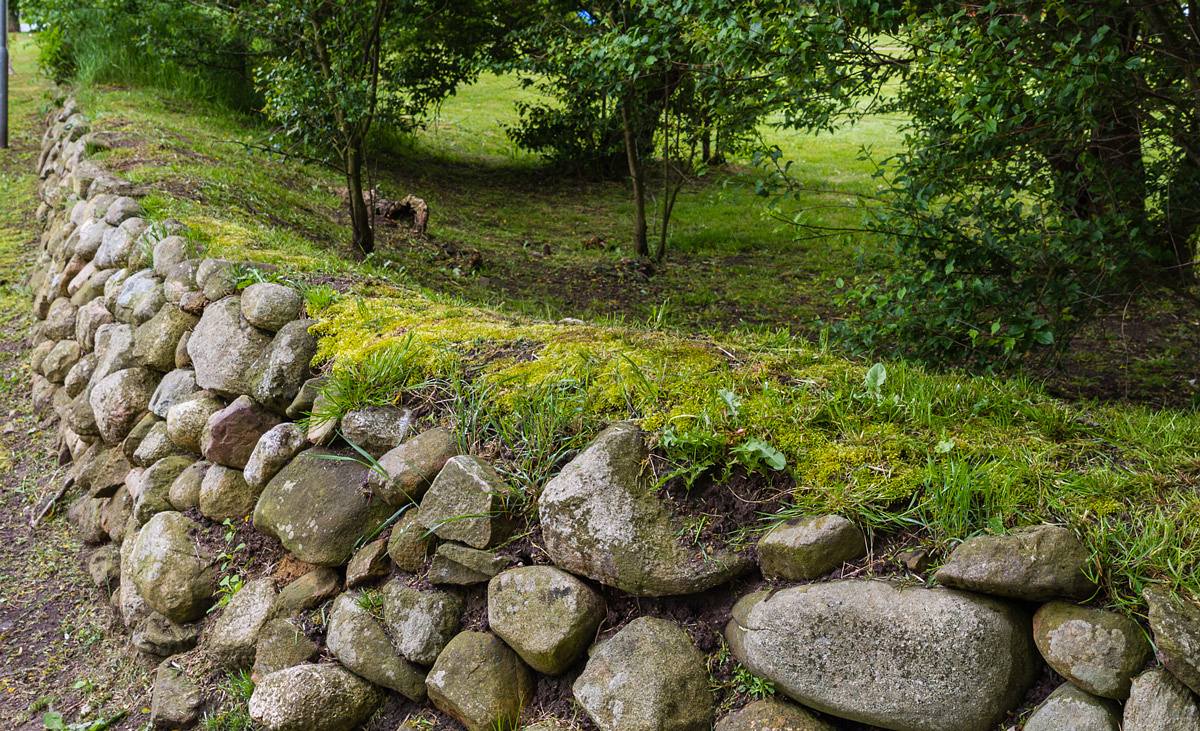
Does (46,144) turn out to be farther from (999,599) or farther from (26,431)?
(999,599)

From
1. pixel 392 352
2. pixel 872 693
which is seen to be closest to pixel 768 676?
pixel 872 693

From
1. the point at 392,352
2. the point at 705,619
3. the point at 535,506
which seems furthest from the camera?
the point at 392,352

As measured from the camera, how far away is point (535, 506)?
8.15 feet

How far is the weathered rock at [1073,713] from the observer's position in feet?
5.41

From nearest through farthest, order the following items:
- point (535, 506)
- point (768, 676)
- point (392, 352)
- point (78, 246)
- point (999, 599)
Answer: point (999, 599) < point (768, 676) < point (535, 506) < point (392, 352) < point (78, 246)

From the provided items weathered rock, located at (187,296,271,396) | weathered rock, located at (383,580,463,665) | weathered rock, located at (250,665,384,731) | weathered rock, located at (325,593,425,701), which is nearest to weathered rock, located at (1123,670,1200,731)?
weathered rock, located at (383,580,463,665)

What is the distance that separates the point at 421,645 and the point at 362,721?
0.31 metres

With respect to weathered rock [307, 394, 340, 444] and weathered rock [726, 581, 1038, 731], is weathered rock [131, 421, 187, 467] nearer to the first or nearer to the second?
weathered rock [307, 394, 340, 444]

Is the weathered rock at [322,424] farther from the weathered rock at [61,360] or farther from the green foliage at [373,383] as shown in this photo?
the weathered rock at [61,360]

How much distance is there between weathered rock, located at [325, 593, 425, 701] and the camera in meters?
2.52

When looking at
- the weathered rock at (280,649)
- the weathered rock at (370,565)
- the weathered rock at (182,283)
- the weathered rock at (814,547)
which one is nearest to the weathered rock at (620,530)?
the weathered rock at (814,547)

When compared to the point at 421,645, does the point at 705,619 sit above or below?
above

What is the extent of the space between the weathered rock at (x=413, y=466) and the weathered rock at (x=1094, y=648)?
65.1 inches

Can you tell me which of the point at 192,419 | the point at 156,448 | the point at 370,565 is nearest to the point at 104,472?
the point at 156,448
